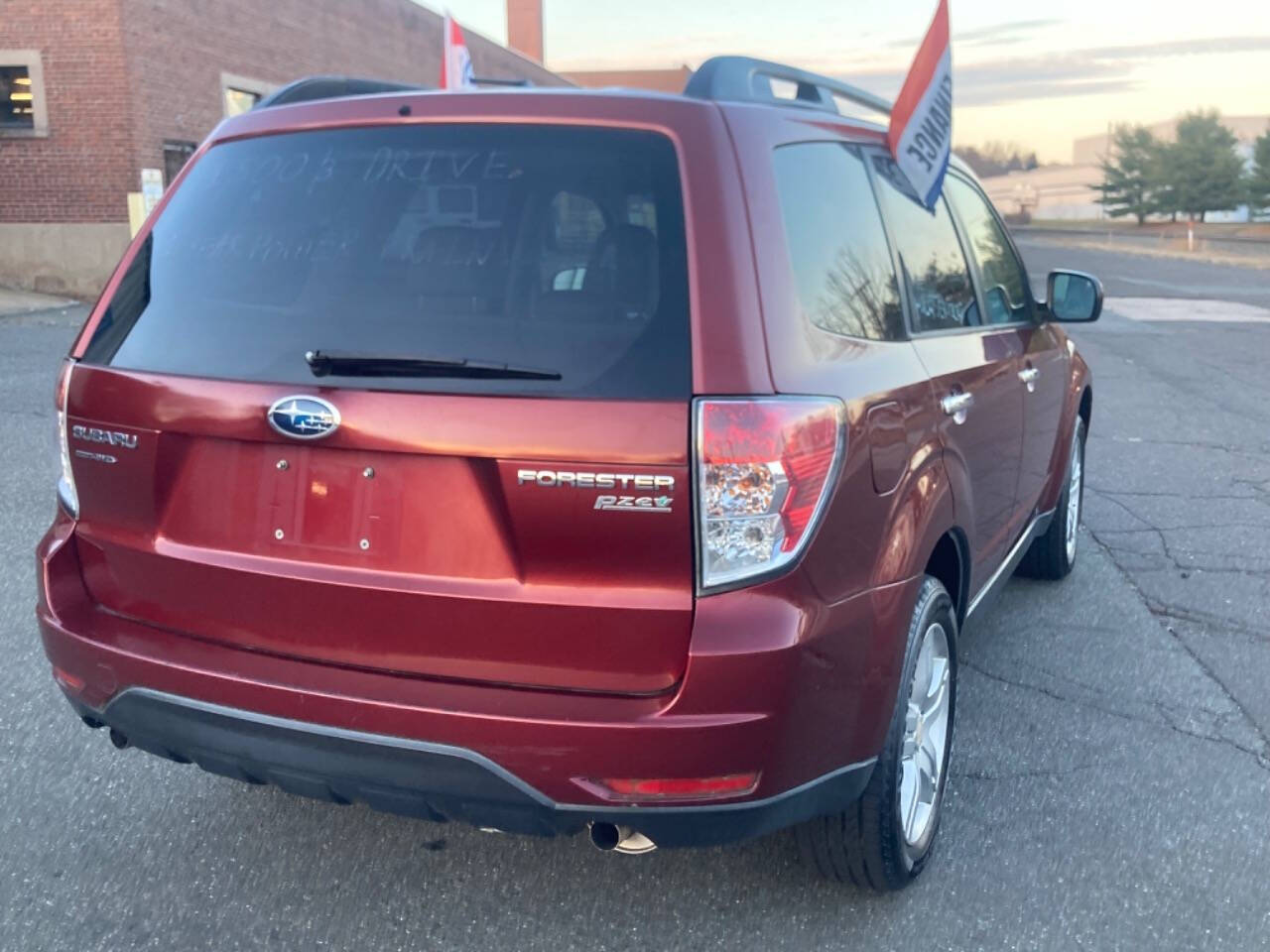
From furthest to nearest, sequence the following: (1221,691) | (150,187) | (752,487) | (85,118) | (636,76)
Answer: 1. (636,76)
2. (85,118)
3. (150,187)
4. (1221,691)
5. (752,487)

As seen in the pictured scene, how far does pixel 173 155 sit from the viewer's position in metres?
21.1

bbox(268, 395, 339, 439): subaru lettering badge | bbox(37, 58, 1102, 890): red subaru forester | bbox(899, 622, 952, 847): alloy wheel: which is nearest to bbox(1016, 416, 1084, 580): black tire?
bbox(899, 622, 952, 847): alloy wheel

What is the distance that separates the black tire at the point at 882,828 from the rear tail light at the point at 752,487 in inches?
23.2

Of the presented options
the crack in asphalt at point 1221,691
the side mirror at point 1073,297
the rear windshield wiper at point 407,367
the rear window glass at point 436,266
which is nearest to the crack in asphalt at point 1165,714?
the crack in asphalt at point 1221,691

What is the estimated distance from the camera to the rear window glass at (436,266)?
7.95 feet

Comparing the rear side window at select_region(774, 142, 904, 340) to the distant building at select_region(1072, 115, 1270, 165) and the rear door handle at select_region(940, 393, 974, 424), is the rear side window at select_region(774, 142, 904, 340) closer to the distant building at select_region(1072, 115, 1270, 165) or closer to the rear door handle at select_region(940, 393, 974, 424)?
the rear door handle at select_region(940, 393, 974, 424)

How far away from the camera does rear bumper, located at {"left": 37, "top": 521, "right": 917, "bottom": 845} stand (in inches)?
92.8

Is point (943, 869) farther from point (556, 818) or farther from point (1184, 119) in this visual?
point (1184, 119)

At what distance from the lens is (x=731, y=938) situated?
9.54 ft

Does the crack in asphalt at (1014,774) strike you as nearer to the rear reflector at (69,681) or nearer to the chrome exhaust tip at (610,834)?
the chrome exhaust tip at (610,834)

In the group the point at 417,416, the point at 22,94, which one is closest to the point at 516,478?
the point at 417,416

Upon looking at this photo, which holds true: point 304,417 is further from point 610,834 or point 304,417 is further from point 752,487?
point 610,834

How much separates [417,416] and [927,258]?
1.76m

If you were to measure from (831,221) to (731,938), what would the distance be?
1.64 m
